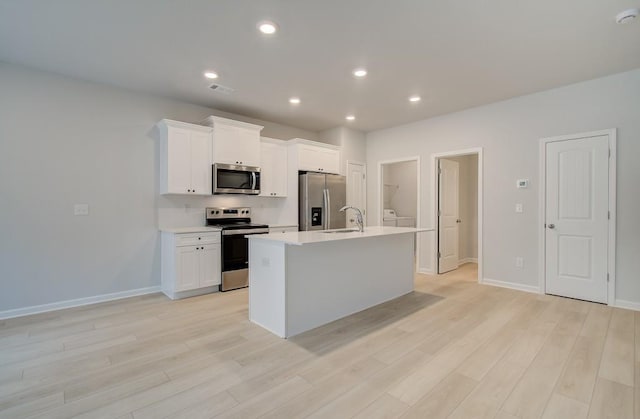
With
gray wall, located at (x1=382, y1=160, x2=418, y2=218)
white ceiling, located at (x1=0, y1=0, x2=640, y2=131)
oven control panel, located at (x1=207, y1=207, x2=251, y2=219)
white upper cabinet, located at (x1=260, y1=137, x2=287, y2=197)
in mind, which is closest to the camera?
white ceiling, located at (x1=0, y1=0, x2=640, y2=131)

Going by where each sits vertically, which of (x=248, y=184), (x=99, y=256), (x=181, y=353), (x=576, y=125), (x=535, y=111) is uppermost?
(x=535, y=111)

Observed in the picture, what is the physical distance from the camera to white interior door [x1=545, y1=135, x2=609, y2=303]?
3627mm

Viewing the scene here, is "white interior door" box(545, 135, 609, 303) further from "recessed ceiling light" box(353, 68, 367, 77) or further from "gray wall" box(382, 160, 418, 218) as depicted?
"gray wall" box(382, 160, 418, 218)

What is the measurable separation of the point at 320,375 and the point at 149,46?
10.6 ft

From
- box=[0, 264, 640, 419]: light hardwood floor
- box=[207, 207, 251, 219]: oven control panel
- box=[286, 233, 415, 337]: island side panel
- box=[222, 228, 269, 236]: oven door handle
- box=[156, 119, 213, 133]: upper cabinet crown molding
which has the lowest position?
box=[0, 264, 640, 419]: light hardwood floor

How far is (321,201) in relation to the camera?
543cm

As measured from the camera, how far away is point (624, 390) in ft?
6.43

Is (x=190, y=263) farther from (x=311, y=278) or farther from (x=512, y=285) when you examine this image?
(x=512, y=285)

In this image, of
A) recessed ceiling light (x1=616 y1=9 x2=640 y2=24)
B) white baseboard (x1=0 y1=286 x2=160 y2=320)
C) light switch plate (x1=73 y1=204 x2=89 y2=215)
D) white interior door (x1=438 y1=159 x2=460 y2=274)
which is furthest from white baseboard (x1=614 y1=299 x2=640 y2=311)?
light switch plate (x1=73 y1=204 x2=89 y2=215)

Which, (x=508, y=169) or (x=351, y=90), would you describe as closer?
(x=351, y=90)

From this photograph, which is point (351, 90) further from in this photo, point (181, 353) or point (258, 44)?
point (181, 353)

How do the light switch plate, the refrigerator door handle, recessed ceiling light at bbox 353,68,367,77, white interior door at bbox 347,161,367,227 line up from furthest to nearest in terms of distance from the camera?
white interior door at bbox 347,161,367,227
the refrigerator door handle
the light switch plate
recessed ceiling light at bbox 353,68,367,77

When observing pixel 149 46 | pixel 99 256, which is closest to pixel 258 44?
pixel 149 46

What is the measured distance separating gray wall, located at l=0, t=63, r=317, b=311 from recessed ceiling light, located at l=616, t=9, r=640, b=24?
485 cm
